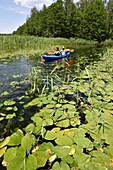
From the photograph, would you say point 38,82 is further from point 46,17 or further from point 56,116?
point 46,17

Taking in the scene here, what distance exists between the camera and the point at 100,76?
4824 mm

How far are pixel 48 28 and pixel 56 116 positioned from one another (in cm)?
3832

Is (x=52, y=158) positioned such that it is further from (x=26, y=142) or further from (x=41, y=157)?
(x=26, y=142)

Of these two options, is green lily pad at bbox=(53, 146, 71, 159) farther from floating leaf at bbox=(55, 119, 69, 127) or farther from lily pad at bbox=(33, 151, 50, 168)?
floating leaf at bbox=(55, 119, 69, 127)

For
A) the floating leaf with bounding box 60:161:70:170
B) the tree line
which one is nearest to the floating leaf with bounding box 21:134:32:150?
the floating leaf with bounding box 60:161:70:170

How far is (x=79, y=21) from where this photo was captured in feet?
123

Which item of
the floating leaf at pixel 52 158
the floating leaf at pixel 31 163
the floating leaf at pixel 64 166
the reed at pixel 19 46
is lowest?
the floating leaf at pixel 52 158

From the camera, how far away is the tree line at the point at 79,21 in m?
32.8

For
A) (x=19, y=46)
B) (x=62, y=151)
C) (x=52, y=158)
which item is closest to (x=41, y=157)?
(x=52, y=158)

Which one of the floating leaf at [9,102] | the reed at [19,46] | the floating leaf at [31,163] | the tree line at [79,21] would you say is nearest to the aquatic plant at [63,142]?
the floating leaf at [31,163]

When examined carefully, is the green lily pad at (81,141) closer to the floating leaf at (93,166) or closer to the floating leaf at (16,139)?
the floating leaf at (93,166)

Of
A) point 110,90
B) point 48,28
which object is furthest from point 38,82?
point 48,28

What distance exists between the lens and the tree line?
108 feet

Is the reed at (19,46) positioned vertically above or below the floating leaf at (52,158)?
above
